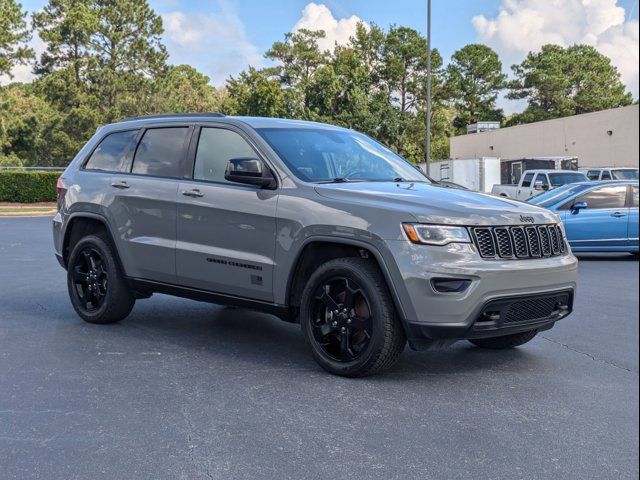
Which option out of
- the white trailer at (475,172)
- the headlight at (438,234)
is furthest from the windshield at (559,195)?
the white trailer at (475,172)

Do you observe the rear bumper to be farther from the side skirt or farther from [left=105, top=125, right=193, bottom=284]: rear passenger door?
[left=105, top=125, right=193, bottom=284]: rear passenger door

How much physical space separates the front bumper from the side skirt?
3.71 feet

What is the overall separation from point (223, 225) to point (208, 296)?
1.99ft

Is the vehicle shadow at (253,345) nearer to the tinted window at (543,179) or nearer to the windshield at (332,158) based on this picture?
the windshield at (332,158)

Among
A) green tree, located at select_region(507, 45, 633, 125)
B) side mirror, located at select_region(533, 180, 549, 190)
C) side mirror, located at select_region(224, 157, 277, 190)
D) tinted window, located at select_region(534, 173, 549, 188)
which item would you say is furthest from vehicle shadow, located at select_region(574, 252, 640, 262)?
green tree, located at select_region(507, 45, 633, 125)

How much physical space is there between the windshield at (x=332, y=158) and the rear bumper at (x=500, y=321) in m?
1.50

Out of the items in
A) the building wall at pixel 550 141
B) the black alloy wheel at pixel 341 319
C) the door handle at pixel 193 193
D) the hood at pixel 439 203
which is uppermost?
the building wall at pixel 550 141

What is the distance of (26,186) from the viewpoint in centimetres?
3584

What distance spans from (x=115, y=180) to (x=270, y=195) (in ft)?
6.60

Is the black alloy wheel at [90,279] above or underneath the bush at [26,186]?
underneath

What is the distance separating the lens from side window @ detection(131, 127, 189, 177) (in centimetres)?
647

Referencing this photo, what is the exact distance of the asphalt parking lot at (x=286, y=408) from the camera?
3631 millimetres

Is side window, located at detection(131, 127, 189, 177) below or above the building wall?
below

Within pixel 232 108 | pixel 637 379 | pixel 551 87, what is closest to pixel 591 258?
pixel 637 379
